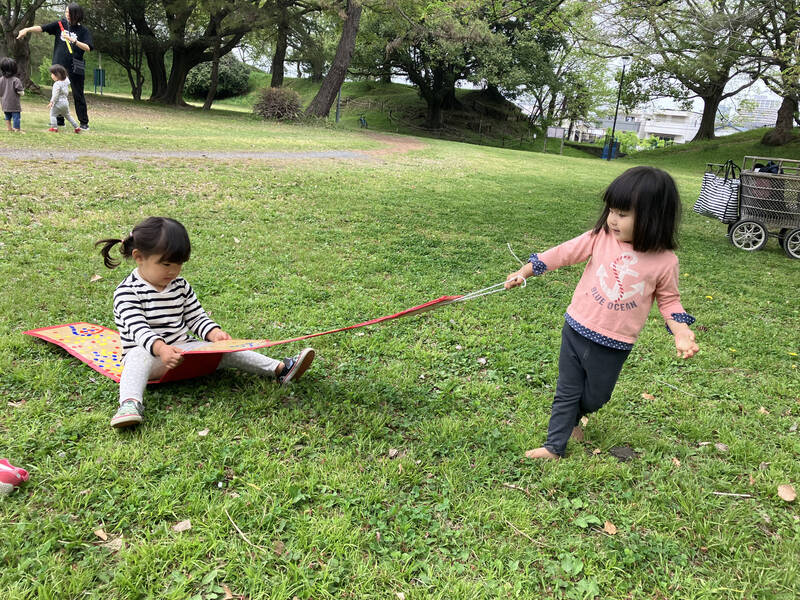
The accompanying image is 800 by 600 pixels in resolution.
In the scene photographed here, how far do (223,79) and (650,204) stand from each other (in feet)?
141

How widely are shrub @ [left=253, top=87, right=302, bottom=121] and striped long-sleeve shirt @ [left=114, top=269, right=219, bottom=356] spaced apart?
20.1 meters

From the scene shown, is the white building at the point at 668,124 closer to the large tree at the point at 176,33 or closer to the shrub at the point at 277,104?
the large tree at the point at 176,33

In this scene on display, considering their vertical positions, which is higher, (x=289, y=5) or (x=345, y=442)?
(x=289, y=5)

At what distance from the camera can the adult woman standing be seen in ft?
31.3

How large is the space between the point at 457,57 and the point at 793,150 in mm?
18252

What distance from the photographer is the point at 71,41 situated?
9.66 m

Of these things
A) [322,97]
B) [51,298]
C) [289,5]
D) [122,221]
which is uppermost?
[289,5]

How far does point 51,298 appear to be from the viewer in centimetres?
394

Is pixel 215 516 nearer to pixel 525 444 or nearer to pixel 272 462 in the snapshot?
pixel 272 462

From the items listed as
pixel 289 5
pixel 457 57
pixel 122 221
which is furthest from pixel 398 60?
pixel 122 221

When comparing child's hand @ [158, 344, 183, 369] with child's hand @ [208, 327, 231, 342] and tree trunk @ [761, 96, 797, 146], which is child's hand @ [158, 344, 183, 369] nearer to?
child's hand @ [208, 327, 231, 342]

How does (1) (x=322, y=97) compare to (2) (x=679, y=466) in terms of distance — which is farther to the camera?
(1) (x=322, y=97)

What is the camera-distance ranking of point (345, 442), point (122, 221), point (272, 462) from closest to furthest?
point (272, 462), point (345, 442), point (122, 221)

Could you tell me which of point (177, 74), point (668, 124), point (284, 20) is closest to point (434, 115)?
point (284, 20)
